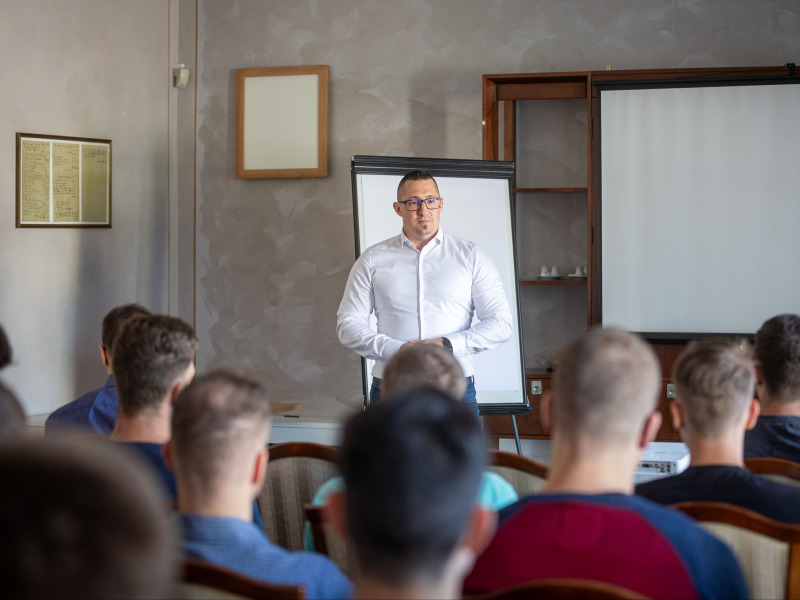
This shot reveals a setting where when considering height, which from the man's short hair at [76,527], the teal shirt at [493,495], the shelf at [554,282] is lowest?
the teal shirt at [493,495]

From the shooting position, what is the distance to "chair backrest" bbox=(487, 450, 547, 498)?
6.11ft

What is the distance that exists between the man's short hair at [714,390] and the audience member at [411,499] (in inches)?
37.5

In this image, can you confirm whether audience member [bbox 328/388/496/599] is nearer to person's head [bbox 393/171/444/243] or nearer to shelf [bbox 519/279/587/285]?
person's head [bbox 393/171/444/243]

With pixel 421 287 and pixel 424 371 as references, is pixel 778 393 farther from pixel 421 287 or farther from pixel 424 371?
pixel 421 287

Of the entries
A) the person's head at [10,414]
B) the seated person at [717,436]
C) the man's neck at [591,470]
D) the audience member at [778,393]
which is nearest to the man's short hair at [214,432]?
the person's head at [10,414]

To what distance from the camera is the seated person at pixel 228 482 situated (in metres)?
1.23

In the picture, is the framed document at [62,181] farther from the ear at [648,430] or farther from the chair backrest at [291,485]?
the ear at [648,430]

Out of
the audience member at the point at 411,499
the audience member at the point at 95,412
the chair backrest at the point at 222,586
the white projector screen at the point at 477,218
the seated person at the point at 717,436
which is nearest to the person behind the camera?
the audience member at the point at 411,499

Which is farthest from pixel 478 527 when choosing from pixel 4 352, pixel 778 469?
pixel 4 352

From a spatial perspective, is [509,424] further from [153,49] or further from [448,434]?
[448,434]

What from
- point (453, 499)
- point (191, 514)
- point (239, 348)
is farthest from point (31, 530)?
point (239, 348)

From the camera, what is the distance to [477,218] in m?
4.42

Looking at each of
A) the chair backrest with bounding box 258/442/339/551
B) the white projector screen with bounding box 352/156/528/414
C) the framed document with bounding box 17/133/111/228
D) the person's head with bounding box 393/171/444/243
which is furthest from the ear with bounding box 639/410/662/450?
the framed document with bounding box 17/133/111/228

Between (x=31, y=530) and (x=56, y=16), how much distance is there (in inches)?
182
